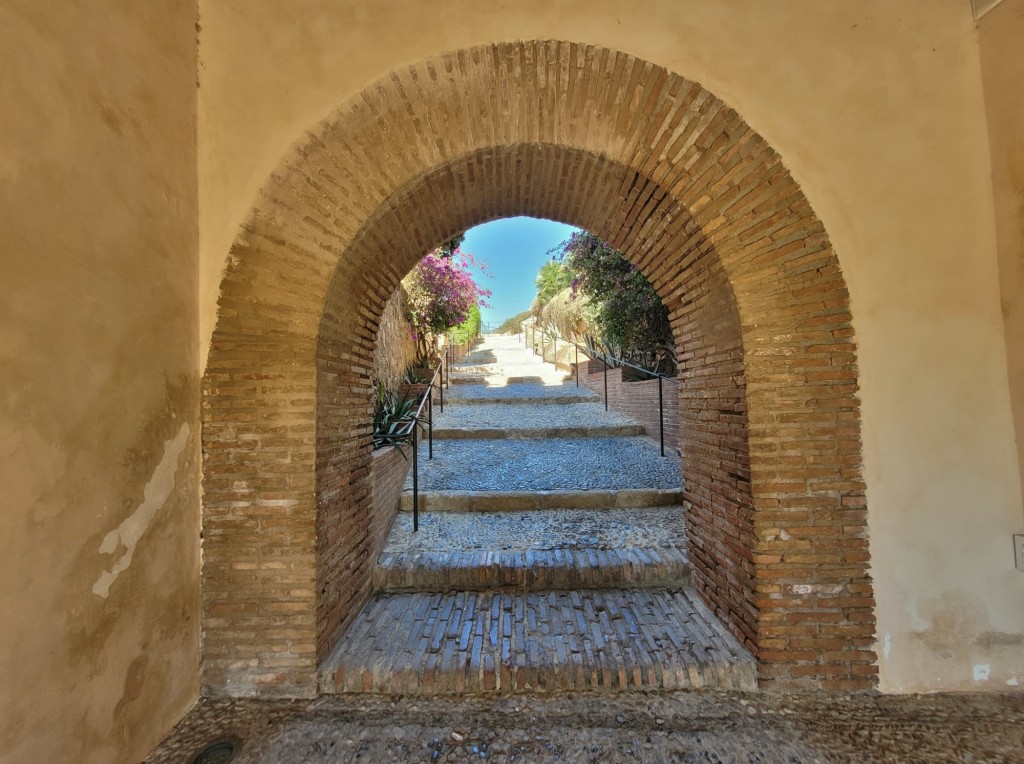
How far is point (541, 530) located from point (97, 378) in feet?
9.63

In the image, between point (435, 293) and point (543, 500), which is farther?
point (435, 293)

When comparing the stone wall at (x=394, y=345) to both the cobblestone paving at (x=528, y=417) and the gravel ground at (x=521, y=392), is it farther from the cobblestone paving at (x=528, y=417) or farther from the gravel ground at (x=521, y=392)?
the gravel ground at (x=521, y=392)

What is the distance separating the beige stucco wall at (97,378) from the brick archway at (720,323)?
0.69ft

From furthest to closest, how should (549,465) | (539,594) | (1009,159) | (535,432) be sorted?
1. (535,432)
2. (549,465)
3. (539,594)
4. (1009,159)

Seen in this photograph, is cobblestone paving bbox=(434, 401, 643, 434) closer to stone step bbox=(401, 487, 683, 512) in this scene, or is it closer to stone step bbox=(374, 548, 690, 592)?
stone step bbox=(401, 487, 683, 512)

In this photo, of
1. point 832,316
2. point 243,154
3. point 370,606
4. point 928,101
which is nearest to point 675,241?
point 832,316

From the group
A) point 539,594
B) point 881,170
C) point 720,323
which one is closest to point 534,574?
point 539,594

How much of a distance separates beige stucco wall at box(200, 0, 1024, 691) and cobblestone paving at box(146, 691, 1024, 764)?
219 mm

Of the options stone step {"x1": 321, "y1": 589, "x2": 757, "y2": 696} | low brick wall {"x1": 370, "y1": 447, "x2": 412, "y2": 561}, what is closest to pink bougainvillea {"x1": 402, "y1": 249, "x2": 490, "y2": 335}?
low brick wall {"x1": 370, "y1": 447, "x2": 412, "y2": 561}

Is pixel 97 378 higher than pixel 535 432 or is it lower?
higher

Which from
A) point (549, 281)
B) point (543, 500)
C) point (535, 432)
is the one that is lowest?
point (543, 500)

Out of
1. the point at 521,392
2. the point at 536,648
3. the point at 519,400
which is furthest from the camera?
the point at 521,392

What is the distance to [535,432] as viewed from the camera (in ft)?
20.2

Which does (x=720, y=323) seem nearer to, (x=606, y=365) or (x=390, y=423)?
(x=390, y=423)
